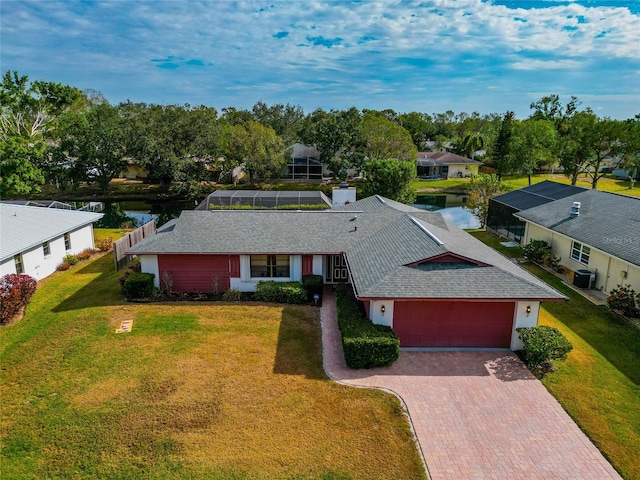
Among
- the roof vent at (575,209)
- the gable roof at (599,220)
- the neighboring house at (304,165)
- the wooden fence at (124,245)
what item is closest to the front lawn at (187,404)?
the wooden fence at (124,245)

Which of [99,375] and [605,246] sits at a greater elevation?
[605,246]

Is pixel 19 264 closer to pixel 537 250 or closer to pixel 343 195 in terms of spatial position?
pixel 343 195

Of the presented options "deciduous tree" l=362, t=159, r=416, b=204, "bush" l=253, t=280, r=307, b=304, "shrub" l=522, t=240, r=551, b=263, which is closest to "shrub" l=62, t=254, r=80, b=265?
"bush" l=253, t=280, r=307, b=304

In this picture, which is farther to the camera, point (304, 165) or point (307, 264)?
point (304, 165)

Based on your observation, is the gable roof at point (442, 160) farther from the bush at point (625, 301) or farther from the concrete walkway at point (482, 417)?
the concrete walkway at point (482, 417)

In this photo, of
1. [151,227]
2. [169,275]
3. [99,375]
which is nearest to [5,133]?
[151,227]

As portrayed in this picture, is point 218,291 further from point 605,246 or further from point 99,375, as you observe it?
point 605,246

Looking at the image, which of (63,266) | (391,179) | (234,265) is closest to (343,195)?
(391,179)
